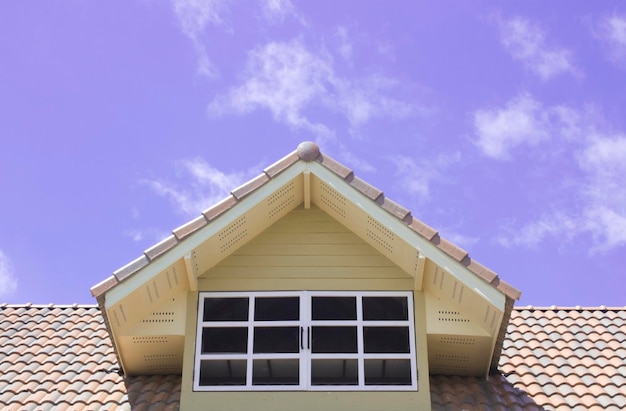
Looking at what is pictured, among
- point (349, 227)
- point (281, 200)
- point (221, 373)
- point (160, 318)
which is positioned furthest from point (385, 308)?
point (160, 318)

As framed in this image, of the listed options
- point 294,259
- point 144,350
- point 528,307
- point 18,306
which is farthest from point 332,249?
point 18,306

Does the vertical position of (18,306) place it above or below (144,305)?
above

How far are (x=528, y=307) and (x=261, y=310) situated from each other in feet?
14.6

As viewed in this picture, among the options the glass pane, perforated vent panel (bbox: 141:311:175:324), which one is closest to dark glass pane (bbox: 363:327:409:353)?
the glass pane

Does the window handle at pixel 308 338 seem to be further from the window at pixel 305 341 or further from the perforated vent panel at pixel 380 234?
the perforated vent panel at pixel 380 234

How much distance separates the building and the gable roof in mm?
18

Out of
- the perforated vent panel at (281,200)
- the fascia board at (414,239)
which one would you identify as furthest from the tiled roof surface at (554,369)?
the perforated vent panel at (281,200)

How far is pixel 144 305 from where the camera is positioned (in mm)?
11219

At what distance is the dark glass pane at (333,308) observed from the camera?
37.0ft

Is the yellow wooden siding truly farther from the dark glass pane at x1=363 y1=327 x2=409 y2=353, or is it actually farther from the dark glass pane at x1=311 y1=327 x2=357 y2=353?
the dark glass pane at x1=311 y1=327 x2=357 y2=353

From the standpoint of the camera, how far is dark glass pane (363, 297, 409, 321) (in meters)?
11.3

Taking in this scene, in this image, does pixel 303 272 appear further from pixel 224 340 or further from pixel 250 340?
pixel 224 340

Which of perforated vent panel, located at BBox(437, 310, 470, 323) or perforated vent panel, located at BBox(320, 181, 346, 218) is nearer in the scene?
perforated vent panel, located at BBox(437, 310, 470, 323)

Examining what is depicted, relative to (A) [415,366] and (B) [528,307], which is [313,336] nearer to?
(A) [415,366]
